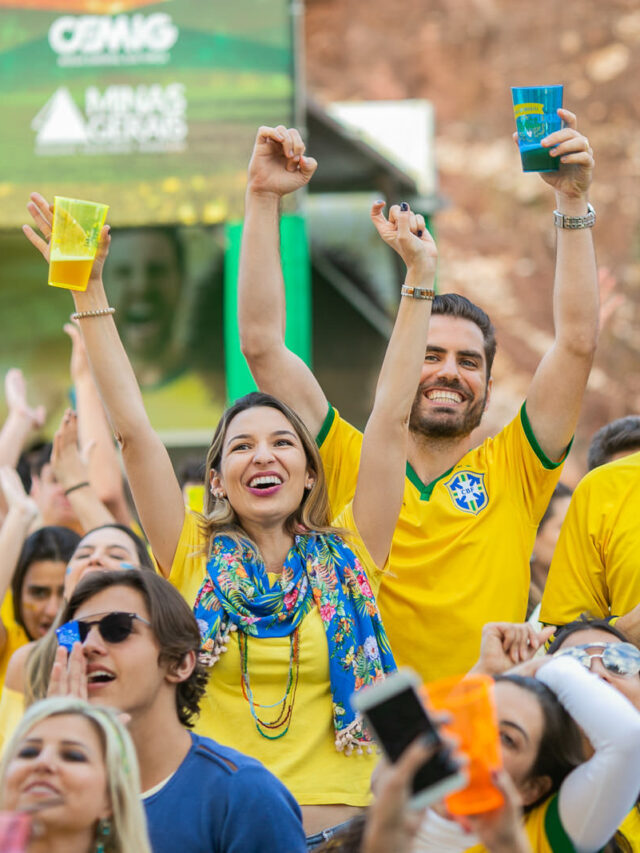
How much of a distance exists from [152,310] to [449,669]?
7725 millimetres

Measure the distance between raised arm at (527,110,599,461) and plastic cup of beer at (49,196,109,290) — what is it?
43.5 inches

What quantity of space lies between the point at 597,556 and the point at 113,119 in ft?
19.5

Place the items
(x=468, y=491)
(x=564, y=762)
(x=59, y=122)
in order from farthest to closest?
1. (x=59, y=122)
2. (x=468, y=491)
3. (x=564, y=762)

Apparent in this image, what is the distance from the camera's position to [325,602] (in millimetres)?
2889

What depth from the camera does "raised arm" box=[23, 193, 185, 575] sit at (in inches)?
115

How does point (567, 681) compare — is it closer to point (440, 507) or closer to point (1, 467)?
point (440, 507)

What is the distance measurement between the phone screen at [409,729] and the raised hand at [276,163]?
1.71m

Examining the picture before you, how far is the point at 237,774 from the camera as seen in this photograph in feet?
8.05

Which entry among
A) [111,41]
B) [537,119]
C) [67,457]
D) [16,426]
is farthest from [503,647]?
[111,41]

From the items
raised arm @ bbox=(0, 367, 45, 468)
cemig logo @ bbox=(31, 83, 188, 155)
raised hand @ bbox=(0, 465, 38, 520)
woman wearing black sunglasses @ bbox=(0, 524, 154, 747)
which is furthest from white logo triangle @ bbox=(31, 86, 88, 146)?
woman wearing black sunglasses @ bbox=(0, 524, 154, 747)

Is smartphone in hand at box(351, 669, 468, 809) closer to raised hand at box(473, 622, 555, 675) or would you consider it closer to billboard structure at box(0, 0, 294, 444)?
raised hand at box(473, 622, 555, 675)

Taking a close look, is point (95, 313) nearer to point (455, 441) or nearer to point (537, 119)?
point (455, 441)

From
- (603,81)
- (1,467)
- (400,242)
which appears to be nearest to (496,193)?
(603,81)

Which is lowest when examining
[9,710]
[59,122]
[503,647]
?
[9,710]
